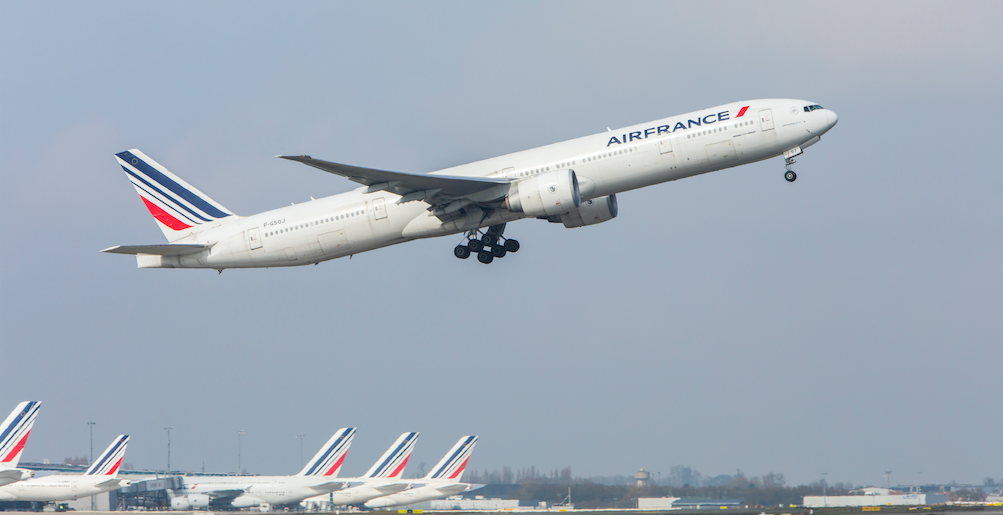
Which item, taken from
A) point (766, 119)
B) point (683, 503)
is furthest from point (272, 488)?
point (766, 119)

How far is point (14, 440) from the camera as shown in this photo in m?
57.3

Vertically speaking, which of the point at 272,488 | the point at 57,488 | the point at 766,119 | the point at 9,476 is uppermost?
the point at 766,119

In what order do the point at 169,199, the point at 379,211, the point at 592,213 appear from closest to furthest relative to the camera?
the point at 379,211, the point at 592,213, the point at 169,199

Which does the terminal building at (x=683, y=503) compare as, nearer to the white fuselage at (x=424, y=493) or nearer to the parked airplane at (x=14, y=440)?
the white fuselage at (x=424, y=493)

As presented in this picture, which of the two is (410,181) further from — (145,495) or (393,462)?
(145,495)

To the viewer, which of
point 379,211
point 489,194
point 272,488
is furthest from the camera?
point 272,488

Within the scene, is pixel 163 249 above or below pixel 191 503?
above

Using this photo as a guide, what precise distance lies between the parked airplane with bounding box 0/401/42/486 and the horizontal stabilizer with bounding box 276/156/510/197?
113 feet

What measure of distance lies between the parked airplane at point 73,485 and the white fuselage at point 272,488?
5.94 meters

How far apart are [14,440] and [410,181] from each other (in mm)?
36958

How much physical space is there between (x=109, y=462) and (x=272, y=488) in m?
11.0

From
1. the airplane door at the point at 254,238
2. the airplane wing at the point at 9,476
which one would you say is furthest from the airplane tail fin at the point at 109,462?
the airplane door at the point at 254,238

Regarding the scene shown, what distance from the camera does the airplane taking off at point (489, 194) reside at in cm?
3562

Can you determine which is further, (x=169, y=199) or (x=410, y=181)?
(x=169, y=199)
